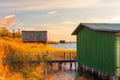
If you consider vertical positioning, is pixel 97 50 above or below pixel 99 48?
below

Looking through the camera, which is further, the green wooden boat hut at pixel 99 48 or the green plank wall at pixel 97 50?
the green plank wall at pixel 97 50

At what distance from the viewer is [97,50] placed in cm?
2431

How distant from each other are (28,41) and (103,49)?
32321mm

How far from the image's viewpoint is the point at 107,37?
2192 centimetres

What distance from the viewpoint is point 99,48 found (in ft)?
78.2

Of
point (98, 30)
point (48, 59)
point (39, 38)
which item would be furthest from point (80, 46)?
point (39, 38)

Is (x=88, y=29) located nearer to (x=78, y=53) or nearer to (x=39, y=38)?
(x=78, y=53)

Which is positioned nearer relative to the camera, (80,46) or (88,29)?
(88,29)

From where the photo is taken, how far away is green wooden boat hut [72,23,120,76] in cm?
2073

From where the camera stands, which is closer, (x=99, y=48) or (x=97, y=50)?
(x=99, y=48)

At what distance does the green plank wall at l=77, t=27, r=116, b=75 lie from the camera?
21.3 metres

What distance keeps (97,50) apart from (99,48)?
0.52m

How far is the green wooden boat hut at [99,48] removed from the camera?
68.0 ft

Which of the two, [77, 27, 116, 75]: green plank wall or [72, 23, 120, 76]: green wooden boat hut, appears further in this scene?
[77, 27, 116, 75]: green plank wall
